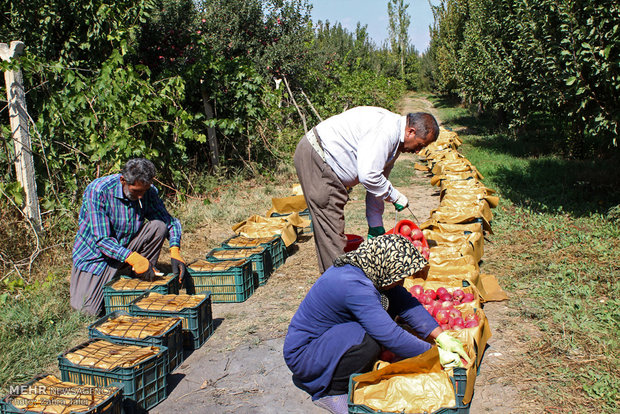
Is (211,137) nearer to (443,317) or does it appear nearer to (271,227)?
(271,227)

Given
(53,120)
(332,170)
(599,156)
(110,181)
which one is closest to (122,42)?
(53,120)

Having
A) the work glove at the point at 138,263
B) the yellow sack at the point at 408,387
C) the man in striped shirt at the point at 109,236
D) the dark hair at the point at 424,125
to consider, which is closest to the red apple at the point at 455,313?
the yellow sack at the point at 408,387

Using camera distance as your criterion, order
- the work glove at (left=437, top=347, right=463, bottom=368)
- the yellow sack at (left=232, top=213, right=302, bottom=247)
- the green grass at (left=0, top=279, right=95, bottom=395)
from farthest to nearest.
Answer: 1. the yellow sack at (left=232, top=213, right=302, bottom=247)
2. the green grass at (left=0, top=279, right=95, bottom=395)
3. the work glove at (left=437, top=347, right=463, bottom=368)

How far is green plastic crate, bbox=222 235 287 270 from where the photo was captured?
5598 millimetres

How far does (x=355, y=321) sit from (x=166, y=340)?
1345 millimetres

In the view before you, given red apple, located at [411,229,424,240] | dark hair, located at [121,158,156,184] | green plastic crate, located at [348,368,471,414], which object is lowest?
green plastic crate, located at [348,368,471,414]

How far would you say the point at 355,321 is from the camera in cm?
299

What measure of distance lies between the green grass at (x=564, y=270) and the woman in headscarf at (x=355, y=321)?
825 mm

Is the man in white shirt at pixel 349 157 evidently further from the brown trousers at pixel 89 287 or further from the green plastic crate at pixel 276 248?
the brown trousers at pixel 89 287

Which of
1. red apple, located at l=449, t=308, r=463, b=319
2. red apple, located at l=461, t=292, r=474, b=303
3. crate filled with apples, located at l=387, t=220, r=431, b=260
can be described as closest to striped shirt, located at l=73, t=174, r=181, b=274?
crate filled with apples, located at l=387, t=220, r=431, b=260

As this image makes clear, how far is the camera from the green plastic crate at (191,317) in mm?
3846

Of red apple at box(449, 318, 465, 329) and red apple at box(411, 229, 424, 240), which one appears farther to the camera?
red apple at box(411, 229, 424, 240)

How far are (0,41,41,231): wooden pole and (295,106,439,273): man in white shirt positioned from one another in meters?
3.05

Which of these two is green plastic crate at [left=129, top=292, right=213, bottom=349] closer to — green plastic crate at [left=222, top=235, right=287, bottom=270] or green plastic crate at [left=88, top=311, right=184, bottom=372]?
green plastic crate at [left=88, top=311, right=184, bottom=372]
